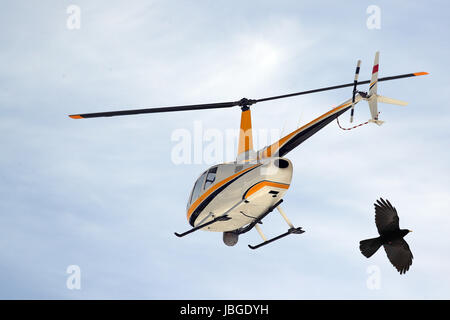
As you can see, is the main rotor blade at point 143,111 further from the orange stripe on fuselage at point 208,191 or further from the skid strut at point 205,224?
the skid strut at point 205,224

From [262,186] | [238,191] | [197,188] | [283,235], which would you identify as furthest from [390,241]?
[197,188]

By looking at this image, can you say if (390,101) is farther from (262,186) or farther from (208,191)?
(208,191)

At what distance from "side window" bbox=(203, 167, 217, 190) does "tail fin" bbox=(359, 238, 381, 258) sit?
7526 mm

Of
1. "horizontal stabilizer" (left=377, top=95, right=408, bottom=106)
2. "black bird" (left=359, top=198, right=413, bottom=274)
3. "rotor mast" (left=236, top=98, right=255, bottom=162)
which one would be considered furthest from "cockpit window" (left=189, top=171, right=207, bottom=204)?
"horizontal stabilizer" (left=377, top=95, right=408, bottom=106)

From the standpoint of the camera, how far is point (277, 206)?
3112 centimetres

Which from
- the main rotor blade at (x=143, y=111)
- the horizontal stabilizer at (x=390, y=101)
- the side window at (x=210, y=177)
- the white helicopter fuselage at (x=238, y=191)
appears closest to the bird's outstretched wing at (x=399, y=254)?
the white helicopter fuselage at (x=238, y=191)

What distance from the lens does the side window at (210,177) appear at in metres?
32.0

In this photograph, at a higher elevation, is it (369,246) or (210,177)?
(210,177)

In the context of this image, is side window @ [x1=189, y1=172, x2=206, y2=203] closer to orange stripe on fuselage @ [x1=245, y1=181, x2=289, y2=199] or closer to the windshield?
the windshield

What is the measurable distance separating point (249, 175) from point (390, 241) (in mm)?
7223

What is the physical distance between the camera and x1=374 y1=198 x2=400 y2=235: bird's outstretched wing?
30.9 meters

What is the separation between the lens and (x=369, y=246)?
31.0m
